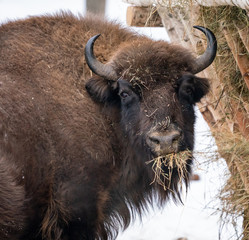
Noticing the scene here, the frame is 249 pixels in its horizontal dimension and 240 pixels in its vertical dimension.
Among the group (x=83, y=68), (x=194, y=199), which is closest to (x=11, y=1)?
(x=194, y=199)

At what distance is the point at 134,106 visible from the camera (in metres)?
6.26

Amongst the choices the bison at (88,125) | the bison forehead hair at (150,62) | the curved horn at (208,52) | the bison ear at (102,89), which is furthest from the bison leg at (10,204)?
the curved horn at (208,52)

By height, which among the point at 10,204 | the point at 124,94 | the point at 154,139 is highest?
the point at 124,94

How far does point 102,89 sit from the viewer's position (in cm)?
646

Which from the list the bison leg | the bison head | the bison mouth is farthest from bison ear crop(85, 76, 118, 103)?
the bison leg

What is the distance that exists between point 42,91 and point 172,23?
2259 mm

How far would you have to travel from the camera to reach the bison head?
596cm

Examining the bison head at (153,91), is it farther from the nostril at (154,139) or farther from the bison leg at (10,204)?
the bison leg at (10,204)

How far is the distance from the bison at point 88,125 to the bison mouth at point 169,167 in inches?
0.8

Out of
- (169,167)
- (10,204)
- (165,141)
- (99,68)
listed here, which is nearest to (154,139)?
(165,141)

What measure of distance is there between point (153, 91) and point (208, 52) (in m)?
0.77

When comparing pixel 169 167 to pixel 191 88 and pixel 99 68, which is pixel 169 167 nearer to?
pixel 191 88

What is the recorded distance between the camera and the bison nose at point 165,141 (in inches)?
229

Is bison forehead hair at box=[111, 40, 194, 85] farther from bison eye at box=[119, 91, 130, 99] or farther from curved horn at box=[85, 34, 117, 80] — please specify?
bison eye at box=[119, 91, 130, 99]
